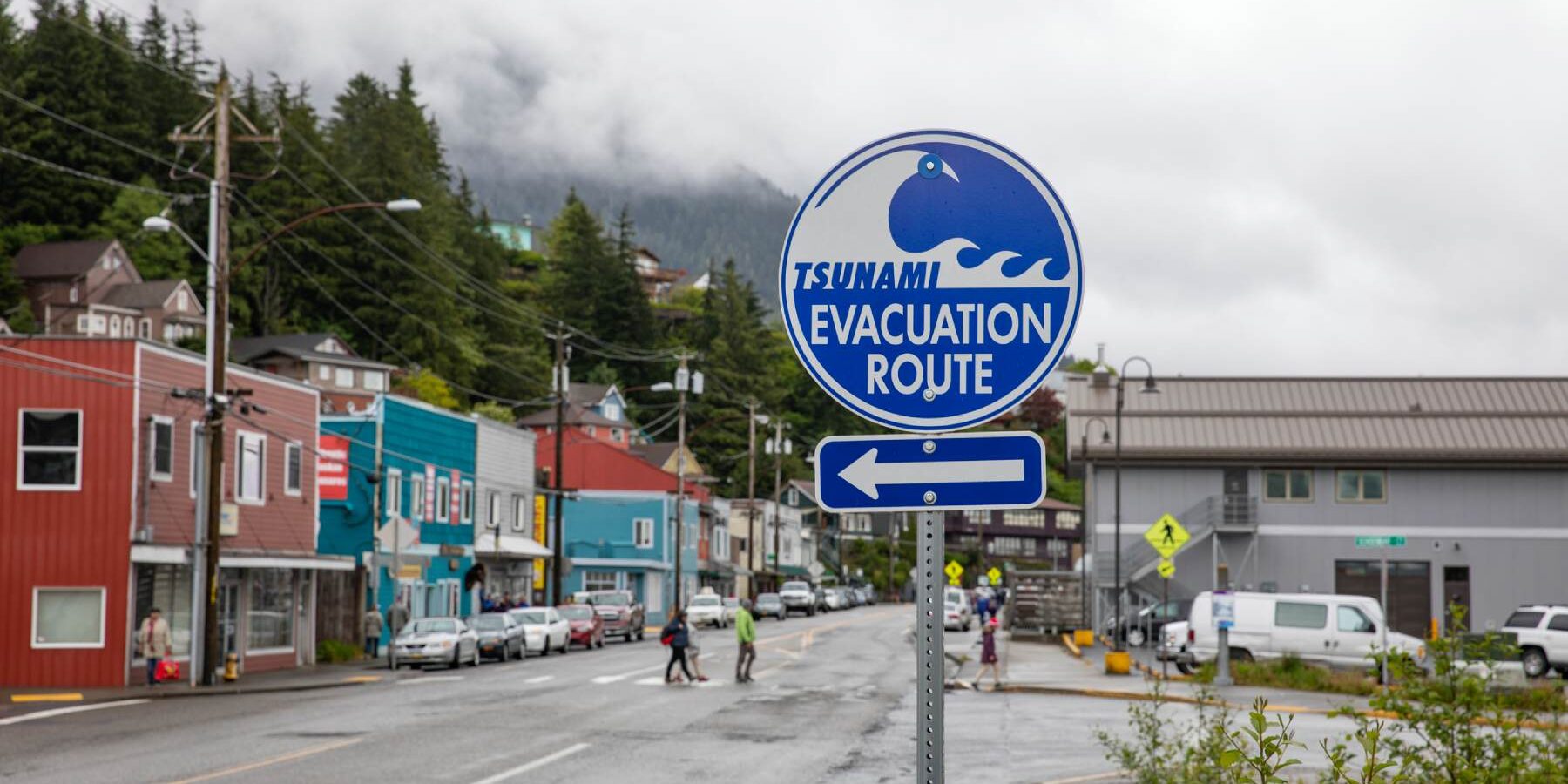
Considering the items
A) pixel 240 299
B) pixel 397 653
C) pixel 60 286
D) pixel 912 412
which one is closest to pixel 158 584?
pixel 397 653

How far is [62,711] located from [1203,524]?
40.8 metres

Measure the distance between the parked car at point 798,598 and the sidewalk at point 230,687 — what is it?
49.3 meters

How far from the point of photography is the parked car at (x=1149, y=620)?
173ft

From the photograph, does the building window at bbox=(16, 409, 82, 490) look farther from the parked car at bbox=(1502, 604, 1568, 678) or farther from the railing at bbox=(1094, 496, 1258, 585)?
the railing at bbox=(1094, 496, 1258, 585)

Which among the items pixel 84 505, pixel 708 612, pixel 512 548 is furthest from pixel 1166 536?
pixel 708 612

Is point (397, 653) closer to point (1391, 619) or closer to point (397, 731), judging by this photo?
point (397, 731)

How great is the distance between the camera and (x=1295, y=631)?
38.1 meters

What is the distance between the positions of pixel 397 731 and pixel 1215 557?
132 feet

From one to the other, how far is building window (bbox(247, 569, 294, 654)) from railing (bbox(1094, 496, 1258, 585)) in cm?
2798

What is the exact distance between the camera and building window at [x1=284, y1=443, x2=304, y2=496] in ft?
138

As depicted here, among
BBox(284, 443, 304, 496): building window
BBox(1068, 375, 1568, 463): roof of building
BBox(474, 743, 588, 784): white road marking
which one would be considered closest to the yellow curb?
BBox(284, 443, 304, 496): building window

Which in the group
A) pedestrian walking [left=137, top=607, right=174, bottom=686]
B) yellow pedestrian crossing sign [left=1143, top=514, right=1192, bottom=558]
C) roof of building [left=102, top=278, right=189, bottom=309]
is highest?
roof of building [left=102, top=278, right=189, bottom=309]

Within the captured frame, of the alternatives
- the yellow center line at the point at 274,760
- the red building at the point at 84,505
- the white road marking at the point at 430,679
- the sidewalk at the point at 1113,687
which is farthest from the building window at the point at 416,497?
the yellow center line at the point at 274,760

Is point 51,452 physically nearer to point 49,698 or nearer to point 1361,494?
point 49,698
